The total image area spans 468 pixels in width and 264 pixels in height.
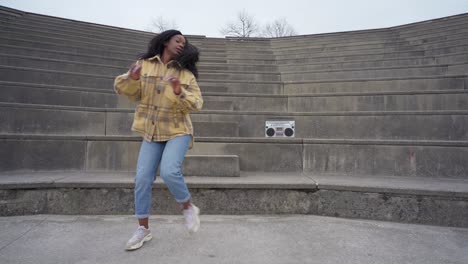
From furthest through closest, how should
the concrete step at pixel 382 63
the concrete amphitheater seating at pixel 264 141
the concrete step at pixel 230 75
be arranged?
1. the concrete step at pixel 382 63
2. the concrete step at pixel 230 75
3. the concrete amphitheater seating at pixel 264 141

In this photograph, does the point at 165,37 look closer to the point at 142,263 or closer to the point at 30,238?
the point at 142,263

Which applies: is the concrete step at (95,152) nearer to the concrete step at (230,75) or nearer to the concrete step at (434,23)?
the concrete step at (230,75)

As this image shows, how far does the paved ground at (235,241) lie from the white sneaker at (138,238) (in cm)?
6

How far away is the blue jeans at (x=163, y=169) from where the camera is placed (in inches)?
83.8

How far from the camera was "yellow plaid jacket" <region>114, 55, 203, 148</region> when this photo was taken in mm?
2191

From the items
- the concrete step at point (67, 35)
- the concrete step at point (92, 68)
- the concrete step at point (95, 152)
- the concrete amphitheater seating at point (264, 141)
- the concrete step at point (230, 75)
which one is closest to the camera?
the concrete amphitheater seating at point (264, 141)

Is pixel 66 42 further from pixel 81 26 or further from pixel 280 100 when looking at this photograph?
pixel 280 100

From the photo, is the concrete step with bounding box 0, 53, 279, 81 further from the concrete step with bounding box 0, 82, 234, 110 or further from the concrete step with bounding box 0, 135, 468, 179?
the concrete step with bounding box 0, 135, 468, 179

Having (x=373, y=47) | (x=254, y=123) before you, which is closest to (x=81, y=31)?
(x=254, y=123)

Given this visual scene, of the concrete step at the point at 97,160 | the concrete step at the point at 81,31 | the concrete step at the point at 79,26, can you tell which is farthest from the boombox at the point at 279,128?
the concrete step at the point at 79,26

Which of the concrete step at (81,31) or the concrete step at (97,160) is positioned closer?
the concrete step at (97,160)

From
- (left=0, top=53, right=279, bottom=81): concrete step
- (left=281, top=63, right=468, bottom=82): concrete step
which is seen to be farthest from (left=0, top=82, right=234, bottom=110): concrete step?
(left=281, top=63, right=468, bottom=82): concrete step

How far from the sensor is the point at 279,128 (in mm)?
4457

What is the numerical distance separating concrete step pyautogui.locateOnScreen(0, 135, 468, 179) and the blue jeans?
5.31ft
